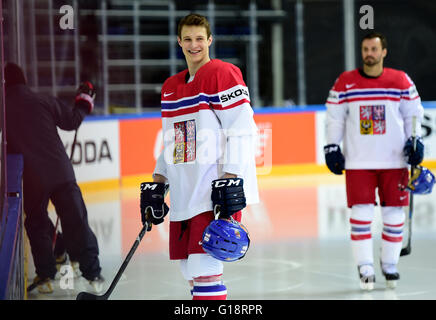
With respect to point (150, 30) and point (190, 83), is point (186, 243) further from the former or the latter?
point (150, 30)

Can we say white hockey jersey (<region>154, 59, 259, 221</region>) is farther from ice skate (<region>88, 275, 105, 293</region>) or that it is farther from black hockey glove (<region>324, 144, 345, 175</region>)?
black hockey glove (<region>324, 144, 345, 175</region>)

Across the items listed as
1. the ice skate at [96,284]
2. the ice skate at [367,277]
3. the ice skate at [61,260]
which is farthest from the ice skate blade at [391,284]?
the ice skate at [61,260]

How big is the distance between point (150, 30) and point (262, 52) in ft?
5.61

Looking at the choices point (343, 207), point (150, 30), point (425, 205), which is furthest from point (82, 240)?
point (150, 30)

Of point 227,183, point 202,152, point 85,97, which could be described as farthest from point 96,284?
point 227,183

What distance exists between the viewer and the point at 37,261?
148 inches

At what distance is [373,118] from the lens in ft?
13.4

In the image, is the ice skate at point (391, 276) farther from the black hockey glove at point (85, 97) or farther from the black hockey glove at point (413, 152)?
the black hockey glove at point (85, 97)

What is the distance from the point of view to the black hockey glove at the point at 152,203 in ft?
9.11

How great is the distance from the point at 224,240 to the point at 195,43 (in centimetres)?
65

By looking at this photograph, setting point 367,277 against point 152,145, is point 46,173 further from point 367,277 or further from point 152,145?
point 152,145

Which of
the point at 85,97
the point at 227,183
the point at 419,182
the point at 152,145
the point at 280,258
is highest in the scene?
the point at 85,97

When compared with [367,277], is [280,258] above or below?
below

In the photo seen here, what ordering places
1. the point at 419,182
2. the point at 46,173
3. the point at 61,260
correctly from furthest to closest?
the point at 419,182
the point at 61,260
the point at 46,173
